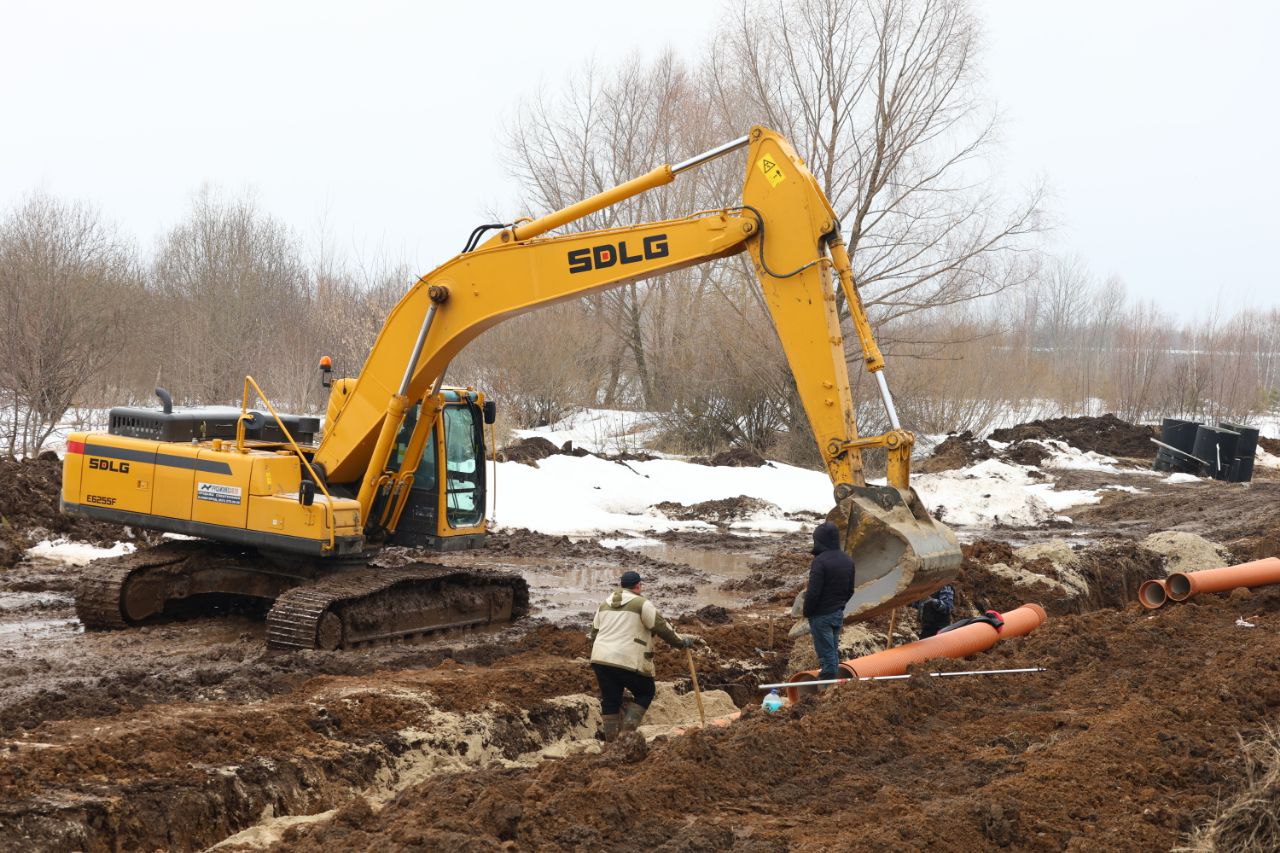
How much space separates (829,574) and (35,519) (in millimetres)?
12300

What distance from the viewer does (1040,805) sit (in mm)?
5684

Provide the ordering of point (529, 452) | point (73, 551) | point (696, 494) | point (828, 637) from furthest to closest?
point (529, 452)
point (696, 494)
point (73, 551)
point (828, 637)

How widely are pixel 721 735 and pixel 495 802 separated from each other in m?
1.84

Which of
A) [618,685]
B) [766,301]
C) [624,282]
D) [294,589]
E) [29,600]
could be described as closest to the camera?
[618,685]

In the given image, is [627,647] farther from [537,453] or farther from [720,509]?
[537,453]

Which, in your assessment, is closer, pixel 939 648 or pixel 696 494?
pixel 939 648

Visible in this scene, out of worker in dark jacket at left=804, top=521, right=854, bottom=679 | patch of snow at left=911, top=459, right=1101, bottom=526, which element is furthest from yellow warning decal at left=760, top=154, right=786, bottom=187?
patch of snow at left=911, top=459, right=1101, bottom=526

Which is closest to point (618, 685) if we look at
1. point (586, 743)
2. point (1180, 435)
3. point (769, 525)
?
point (586, 743)

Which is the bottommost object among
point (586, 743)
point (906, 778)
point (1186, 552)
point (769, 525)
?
point (586, 743)

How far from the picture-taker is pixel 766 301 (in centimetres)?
938

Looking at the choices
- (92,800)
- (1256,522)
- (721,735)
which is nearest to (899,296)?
(1256,522)

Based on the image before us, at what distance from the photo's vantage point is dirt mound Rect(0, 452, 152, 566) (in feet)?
50.8

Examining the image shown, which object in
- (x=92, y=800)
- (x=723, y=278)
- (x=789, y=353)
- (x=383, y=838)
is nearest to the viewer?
(x=383, y=838)

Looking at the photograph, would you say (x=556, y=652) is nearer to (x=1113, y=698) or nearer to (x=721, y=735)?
(x=721, y=735)
